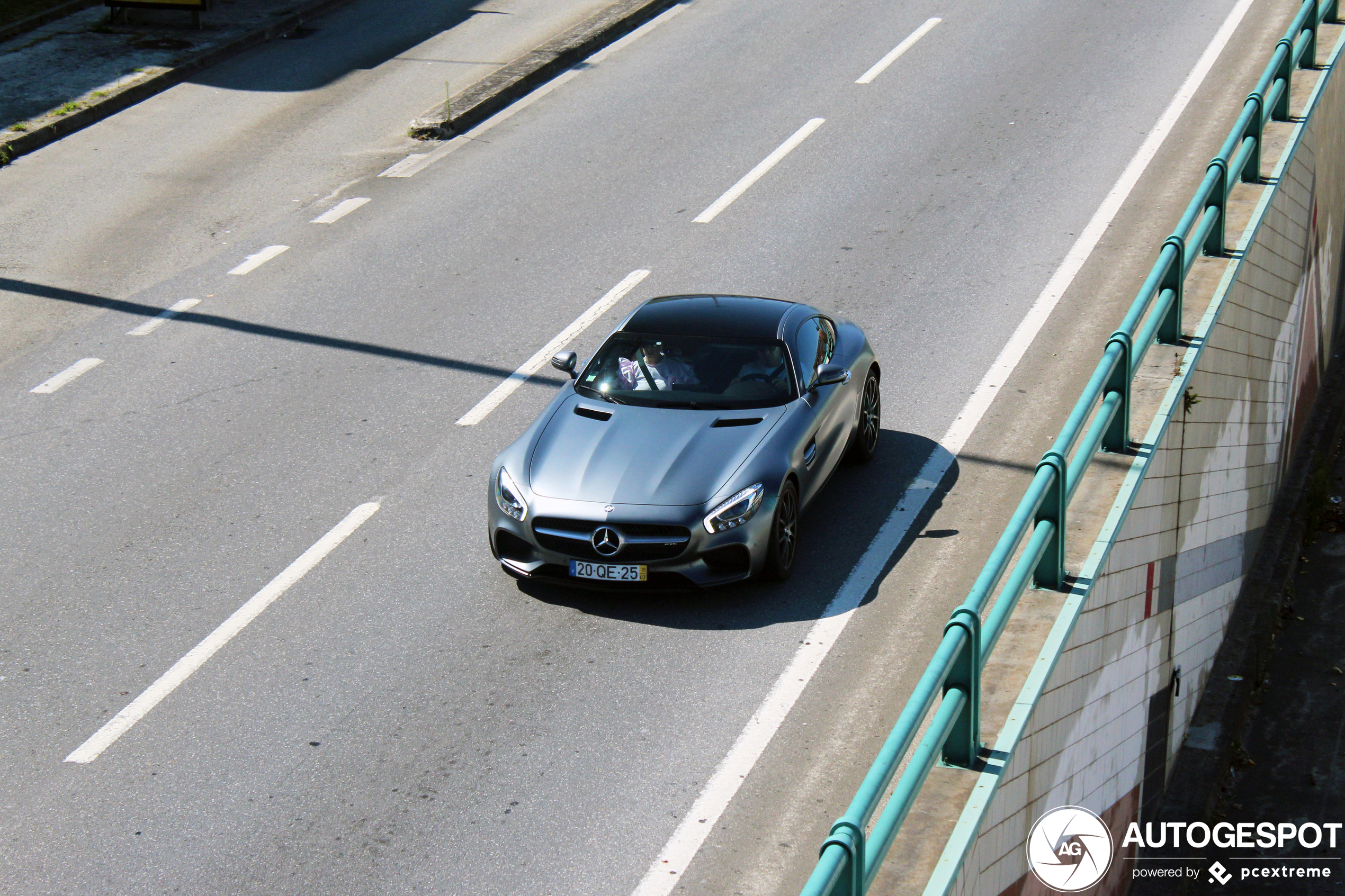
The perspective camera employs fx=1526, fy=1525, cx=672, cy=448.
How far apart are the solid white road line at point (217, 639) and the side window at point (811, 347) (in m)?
3.14

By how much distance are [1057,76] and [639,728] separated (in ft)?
43.9

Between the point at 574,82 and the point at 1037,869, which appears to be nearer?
the point at 1037,869

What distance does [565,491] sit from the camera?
942 cm

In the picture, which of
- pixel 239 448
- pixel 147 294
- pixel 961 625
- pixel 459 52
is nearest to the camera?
pixel 961 625

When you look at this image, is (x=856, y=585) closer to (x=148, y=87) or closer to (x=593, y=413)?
(x=593, y=413)

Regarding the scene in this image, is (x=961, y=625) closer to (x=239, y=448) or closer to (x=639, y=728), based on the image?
(x=639, y=728)

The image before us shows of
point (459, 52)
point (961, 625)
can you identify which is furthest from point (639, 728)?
point (459, 52)

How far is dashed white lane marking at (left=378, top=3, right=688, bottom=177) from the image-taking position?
17594 mm

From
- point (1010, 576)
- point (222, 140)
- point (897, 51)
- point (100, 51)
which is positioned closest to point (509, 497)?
point (1010, 576)

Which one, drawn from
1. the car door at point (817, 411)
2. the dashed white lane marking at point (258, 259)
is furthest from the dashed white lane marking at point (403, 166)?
the car door at point (817, 411)

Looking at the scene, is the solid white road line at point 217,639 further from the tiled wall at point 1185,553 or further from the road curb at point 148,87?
the road curb at point 148,87

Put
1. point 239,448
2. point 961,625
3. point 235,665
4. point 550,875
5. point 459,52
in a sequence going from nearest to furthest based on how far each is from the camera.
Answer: point 961,625, point 550,875, point 235,665, point 239,448, point 459,52

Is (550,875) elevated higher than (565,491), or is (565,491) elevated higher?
(565,491)

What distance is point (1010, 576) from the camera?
6816 mm
